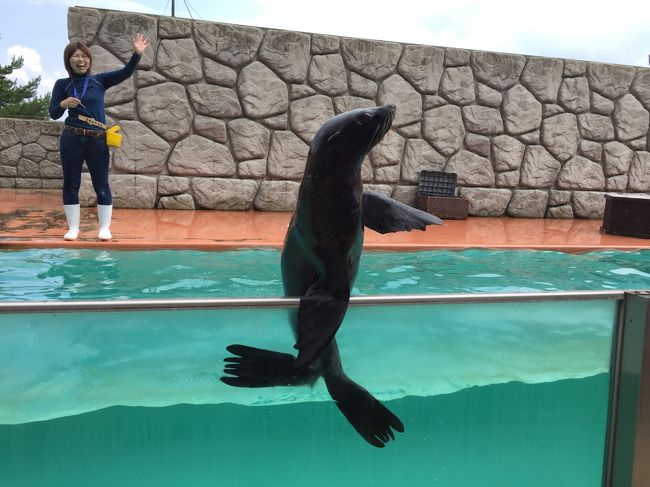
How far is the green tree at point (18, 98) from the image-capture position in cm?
1513

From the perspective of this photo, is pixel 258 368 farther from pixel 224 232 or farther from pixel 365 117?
pixel 224 232

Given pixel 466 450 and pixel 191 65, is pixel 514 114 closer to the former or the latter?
pixel 191 65

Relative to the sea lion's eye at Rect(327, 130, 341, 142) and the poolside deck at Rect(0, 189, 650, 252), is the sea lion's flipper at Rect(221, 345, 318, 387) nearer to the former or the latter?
the sea lion's eye at Rect(327, 130, 341, 142)

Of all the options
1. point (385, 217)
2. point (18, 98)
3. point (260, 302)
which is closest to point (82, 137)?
point (385, 217)

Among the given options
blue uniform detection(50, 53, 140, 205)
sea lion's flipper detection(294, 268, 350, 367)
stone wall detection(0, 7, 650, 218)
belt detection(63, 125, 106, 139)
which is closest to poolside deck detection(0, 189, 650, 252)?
blue uniform detection(50, 53, 140, 205)

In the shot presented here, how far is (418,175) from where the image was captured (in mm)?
7266

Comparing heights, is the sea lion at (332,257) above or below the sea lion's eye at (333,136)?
below

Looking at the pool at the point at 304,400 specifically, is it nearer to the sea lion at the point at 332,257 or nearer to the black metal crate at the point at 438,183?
the sea lion at the point at 332,257

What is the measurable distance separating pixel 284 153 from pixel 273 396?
557cm

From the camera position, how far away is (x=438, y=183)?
720 cm

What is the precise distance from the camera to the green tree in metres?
15.1

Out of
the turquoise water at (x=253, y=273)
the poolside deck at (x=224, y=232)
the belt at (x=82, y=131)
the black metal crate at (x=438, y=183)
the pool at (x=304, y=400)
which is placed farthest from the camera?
the black metal crate at (x=438, y=183)

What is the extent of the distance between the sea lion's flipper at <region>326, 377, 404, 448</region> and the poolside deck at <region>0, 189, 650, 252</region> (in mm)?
2941

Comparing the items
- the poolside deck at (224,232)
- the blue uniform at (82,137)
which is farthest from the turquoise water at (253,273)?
the blue uniform at (82,137)
